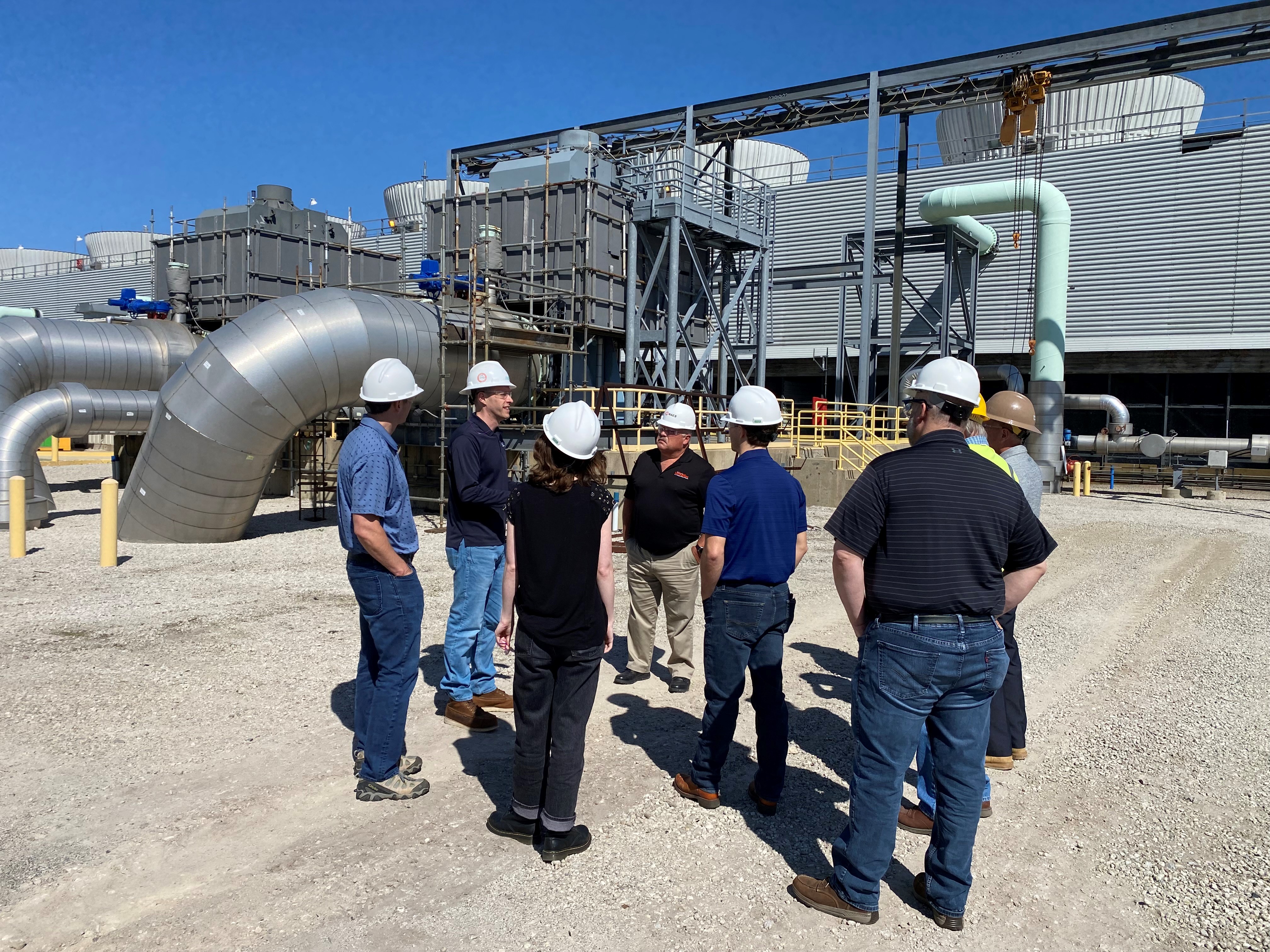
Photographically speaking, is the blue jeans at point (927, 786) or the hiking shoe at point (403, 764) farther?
the hiking shoe at point (403, 764)

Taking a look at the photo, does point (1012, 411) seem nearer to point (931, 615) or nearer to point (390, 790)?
point (931, 615)

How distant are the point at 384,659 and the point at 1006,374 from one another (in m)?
25.8

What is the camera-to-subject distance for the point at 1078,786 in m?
4.30

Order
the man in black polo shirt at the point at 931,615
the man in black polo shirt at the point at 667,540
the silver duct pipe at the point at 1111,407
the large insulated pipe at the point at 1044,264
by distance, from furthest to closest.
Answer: the silver duct pipe at the point at 1111,407, the large insulated pipe at the point at 1044,264, the man in black polo shirt at the point at 667,540, the man in black polo shirt at the point at 931,615

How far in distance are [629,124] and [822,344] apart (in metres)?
10.4

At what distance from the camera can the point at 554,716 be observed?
341 centimetres

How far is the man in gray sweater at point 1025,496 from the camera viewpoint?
4203mm

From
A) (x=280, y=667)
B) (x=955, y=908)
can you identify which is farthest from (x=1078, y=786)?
(x=280, y=667)

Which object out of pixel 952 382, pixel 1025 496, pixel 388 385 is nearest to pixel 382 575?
pixel 388 385

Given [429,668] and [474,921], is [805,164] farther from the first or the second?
[474,921]

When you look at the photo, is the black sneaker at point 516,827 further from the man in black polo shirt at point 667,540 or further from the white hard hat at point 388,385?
the man in black polo shirt at point 667,540

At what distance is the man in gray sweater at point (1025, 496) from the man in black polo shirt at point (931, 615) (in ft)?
3.96

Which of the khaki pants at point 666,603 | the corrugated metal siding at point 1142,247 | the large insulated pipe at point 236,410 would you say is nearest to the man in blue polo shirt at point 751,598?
the khaki pants at point 666,603

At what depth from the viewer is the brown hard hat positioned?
4.19 m
